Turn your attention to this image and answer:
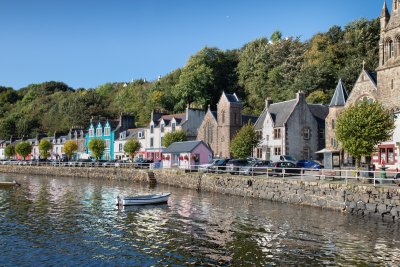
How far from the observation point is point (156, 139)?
3472 inches

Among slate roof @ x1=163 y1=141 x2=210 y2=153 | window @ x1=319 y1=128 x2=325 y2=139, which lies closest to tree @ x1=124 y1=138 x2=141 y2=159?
slate roof @ x1=163 y1=141 x2=210 y2=153

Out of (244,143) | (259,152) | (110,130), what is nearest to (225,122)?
(259,152)

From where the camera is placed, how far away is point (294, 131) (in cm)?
6419

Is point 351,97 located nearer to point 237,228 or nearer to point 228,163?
point 228,163

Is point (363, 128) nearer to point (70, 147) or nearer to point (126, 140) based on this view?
point (126, 140)

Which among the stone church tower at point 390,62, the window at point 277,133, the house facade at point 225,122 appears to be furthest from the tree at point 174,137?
the stone church tower at point 390,62

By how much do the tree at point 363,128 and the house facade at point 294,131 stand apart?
83.4 ft

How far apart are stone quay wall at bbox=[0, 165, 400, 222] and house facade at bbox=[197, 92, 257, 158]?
17486 millimetres

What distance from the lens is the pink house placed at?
196 feet

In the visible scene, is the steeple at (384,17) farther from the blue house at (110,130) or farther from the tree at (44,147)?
the tree at (44,147)

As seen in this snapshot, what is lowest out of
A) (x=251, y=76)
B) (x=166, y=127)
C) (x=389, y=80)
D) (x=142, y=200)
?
(x=142, y=200)

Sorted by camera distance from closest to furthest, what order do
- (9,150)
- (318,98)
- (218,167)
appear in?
(218,167)
(318,98)
(9,150)

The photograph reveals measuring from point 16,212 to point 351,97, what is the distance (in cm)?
4189

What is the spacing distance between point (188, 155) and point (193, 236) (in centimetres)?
3623
